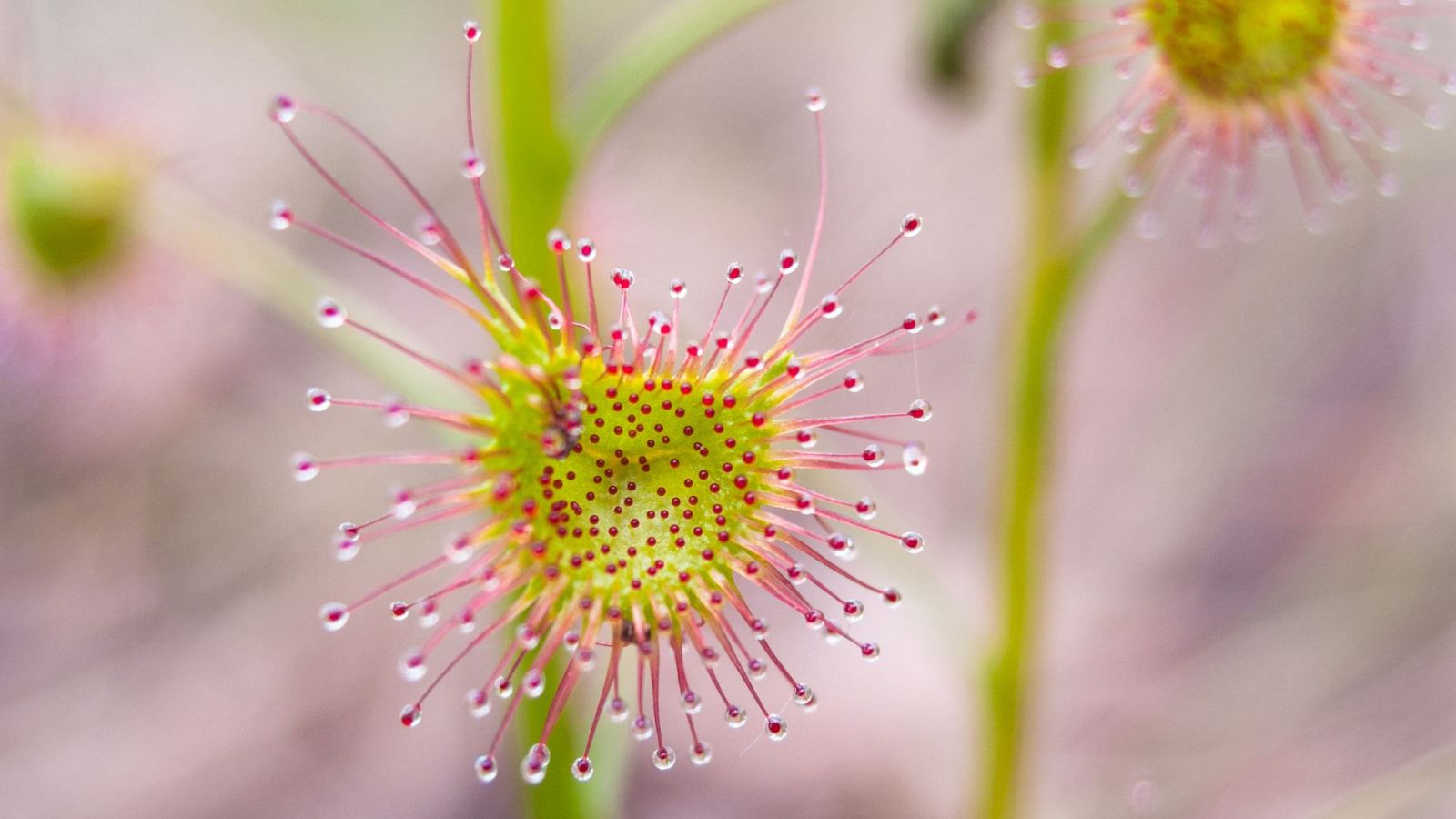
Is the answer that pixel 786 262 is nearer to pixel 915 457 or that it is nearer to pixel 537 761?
pixel 915 457

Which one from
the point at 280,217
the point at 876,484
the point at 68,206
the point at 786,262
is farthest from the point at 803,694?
the point at 876,484

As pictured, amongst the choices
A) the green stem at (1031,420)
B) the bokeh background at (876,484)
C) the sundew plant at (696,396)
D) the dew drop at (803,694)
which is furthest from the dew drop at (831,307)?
the bokeh background at (876,484)

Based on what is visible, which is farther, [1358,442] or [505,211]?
[1358,442]

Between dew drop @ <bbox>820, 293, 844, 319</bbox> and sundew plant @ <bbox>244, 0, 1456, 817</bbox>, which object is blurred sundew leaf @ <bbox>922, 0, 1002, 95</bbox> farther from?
dew drop @ <bbox>820, 293, 844, 319</bbox>

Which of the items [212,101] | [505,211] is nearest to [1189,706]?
[505,211]

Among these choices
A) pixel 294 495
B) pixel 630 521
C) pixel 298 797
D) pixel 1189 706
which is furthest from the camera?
pixel 294 495

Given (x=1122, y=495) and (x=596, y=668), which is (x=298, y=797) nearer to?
(x=596, y=668)
